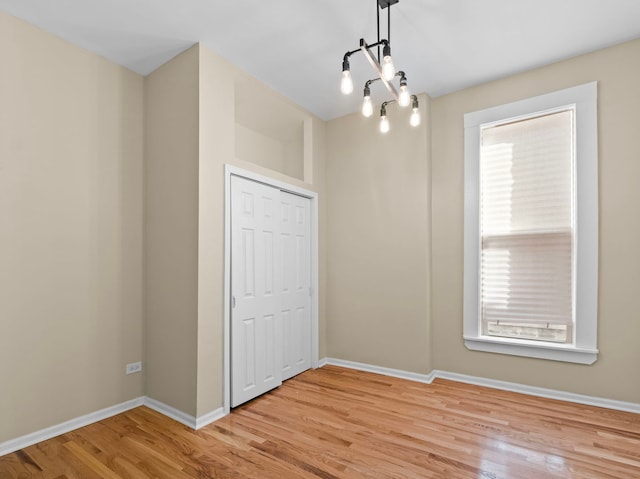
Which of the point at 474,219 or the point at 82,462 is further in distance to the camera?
the point at 474,219

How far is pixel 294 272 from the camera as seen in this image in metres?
3.75

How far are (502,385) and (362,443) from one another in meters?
1.65

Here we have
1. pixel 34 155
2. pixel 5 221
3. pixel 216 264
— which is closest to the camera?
pixel 5 221

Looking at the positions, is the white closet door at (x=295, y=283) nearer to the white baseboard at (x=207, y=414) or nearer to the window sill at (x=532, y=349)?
the white baseboard at (x=207, y=414)

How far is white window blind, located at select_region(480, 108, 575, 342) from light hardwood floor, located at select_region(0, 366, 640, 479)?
72 centimetres

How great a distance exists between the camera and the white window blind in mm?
3016

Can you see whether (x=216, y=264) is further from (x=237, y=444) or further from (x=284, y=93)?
(x=284, y=93)

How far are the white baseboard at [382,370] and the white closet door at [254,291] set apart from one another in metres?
0.86

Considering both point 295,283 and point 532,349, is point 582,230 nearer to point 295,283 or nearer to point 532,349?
point 532,349

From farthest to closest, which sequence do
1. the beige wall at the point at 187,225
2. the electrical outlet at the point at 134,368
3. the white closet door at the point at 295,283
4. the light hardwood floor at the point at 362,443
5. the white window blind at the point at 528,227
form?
the white closet door at the point at 295,283
the white window blind at the point at 528,227
the electrical outlet at the point at 134,368
the beige wall at the point at 187,225
the light hardwood floor at the point at 362,443

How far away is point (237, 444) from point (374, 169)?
2.89 m

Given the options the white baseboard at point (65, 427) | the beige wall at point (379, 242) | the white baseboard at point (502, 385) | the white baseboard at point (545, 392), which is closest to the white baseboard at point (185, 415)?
the white baseboard at point (65, 427)

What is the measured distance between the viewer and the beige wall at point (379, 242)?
11.7 feet

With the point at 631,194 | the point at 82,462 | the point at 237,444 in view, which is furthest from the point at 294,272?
the point at 631,194
